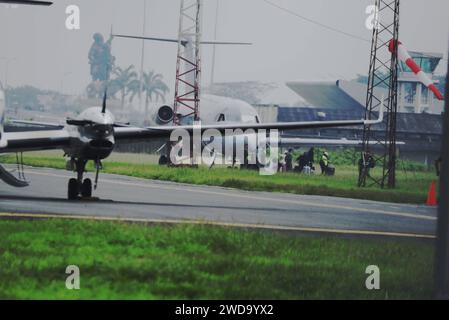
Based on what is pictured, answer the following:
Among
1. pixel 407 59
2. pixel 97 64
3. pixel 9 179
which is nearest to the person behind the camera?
pixel 9 179

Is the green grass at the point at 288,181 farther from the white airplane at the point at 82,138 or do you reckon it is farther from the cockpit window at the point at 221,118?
the white airplane at the point at 82,138

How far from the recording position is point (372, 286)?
12.8m

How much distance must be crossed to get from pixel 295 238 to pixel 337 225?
4.72 m

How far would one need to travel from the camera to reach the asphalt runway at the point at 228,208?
2148 centimetres

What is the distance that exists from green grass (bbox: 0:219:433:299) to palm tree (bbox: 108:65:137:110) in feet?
49.5

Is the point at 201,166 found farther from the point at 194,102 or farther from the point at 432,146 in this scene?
the point at 432,146

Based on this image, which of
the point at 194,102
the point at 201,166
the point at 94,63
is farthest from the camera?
the point at 194,102

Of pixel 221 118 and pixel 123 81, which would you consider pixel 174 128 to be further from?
pixel 221 118

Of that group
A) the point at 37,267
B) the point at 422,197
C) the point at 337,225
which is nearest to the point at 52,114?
the point at 422,197

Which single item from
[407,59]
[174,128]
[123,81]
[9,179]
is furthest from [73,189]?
[407,59]

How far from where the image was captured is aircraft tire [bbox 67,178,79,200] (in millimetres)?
27141

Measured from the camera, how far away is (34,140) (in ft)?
84.9

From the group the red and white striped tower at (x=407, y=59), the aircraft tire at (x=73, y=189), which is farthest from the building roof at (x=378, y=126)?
the aircraft tire at (x=73, y=189)

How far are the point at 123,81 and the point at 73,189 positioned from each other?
7.40 m
